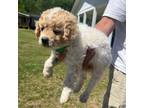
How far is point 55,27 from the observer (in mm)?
1439

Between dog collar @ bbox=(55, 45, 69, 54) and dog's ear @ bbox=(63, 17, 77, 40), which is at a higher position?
dog's ear @ bbox=(63, 17, 77, 40)

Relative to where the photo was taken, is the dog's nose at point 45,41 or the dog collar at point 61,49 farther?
the dog collar at point 61,49

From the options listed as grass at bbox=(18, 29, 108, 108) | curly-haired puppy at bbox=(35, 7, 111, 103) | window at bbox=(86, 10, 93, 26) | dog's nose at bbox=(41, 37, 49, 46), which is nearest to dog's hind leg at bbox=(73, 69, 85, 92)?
curly-haired puppy at bbox=(35, 7, 111, 103)

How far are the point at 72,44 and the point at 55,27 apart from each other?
0.50 feet

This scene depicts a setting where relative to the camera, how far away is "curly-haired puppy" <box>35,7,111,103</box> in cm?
143

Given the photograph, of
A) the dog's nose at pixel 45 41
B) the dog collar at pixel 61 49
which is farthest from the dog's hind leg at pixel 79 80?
the dog's nose at pixel 45 41

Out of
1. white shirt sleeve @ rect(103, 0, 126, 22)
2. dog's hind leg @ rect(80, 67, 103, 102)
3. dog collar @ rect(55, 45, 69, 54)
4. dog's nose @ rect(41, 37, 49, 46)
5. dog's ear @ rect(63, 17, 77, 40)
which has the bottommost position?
dog's hind leg @ rect(80, 67, 103, 102)

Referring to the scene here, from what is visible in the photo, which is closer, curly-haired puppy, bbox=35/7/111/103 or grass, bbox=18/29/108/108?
curly-haired puppy, bbox=35/7/111/103

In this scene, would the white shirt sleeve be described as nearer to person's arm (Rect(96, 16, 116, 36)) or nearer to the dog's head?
person's arm (Rect(96, 16, 116, 36))

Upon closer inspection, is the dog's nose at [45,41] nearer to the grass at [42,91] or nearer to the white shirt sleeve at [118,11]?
the white shirt sleeve at [118,11]

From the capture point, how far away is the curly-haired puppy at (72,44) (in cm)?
Result: 143

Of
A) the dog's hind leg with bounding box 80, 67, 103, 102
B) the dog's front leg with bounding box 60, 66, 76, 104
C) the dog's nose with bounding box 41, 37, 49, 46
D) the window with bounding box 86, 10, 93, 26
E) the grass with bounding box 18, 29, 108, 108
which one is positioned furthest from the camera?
the window with bounding box 86, 10, 93, 26
